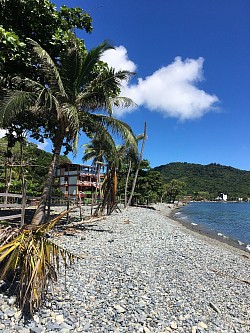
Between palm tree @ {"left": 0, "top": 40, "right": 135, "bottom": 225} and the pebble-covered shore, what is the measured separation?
445cm

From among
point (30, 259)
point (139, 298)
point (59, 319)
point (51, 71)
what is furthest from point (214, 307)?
point (51, 71)

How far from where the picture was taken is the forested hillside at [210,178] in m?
156

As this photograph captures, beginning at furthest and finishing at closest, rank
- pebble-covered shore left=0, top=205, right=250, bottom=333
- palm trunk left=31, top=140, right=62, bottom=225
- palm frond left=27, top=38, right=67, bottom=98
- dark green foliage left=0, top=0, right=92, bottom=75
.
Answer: palm trunk left=31, top=140, right=62, bottom=225 → palm frond left=27, top=38, right=67, bottom=98 → dark green foliage left=0, top=0, right=92, bottom=75 → pebble-covered shore left=0, top=205, right=250, bottom=333

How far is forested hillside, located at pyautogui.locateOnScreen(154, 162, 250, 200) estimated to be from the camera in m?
156

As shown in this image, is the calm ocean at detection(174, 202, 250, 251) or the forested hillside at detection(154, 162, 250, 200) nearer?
Answer: the calm ocean at detection(174, 202, 250, 251)

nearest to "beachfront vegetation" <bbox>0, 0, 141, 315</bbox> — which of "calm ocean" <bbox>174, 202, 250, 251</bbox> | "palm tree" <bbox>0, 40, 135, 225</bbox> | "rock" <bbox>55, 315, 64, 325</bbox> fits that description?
"palm tree" <bbox>0, 40, 135, 225</bbox>

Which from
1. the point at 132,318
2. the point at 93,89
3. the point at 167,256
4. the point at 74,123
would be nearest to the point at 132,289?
the point at 132,318

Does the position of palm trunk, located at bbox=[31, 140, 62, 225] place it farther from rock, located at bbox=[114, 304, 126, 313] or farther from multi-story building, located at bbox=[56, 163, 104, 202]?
multi-story building, located at bbox=[56, 163, 104, 202]

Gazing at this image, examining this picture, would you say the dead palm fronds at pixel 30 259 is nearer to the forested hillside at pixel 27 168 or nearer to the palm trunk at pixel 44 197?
the forested hillside at pixel 27 168

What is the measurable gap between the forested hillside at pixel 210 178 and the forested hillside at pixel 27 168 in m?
108

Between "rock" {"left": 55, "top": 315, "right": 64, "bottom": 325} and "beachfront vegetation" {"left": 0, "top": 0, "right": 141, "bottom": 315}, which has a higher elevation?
"beachfront vegetation" {"left": 0, "top": 0, "right": 141, "bottom": 315}

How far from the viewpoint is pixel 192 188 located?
518 ft

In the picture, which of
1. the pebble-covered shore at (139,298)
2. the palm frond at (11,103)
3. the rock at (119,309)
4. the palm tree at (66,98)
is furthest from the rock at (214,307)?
the palm frond at (11,103)

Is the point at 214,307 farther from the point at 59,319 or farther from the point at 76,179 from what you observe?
the point at 76,179
